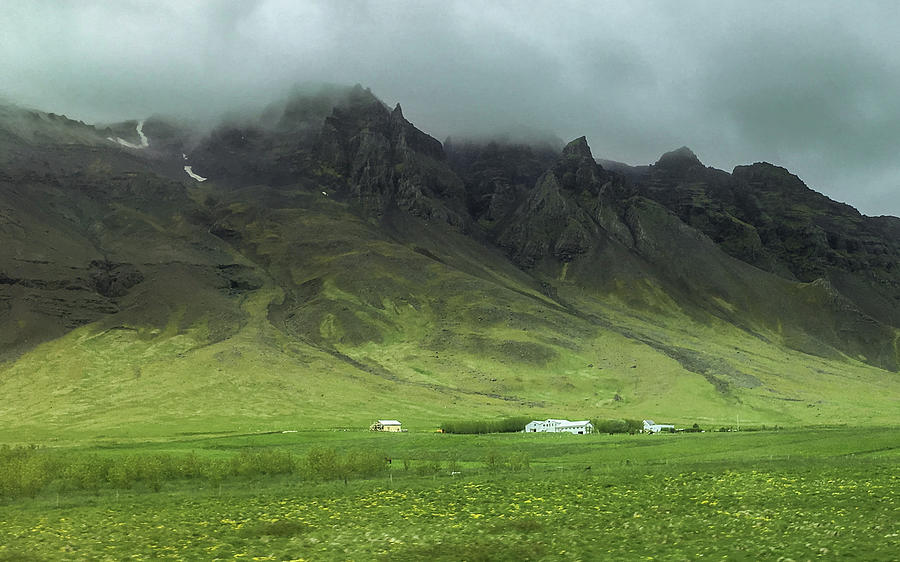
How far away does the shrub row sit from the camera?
5979 inches

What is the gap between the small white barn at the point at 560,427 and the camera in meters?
147

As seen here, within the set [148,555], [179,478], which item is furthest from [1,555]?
[179,478]

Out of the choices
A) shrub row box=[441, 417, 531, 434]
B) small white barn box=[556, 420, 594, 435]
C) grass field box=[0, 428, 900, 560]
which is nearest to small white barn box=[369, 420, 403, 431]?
shrub row box=[441, 417, 531, 434]

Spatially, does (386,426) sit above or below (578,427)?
below

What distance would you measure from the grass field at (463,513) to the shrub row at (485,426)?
255 ft

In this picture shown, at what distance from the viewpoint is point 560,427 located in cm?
15150

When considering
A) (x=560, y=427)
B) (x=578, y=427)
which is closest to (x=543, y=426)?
(x=560, y=427)

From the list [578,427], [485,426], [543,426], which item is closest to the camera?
[578,427]

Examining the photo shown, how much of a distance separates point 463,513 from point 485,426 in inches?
4609

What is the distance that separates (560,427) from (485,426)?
1704 cm

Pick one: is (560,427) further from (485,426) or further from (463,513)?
(463,513)

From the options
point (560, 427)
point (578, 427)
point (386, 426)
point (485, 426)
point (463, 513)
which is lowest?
point (463, 513)

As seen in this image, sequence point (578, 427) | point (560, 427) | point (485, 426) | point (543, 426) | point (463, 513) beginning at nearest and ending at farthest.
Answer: point (463, 513) → point (578, 427) → point (560, 427) → point (543, 426) → point (485, 426)

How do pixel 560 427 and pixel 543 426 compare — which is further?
pixel 543 426
